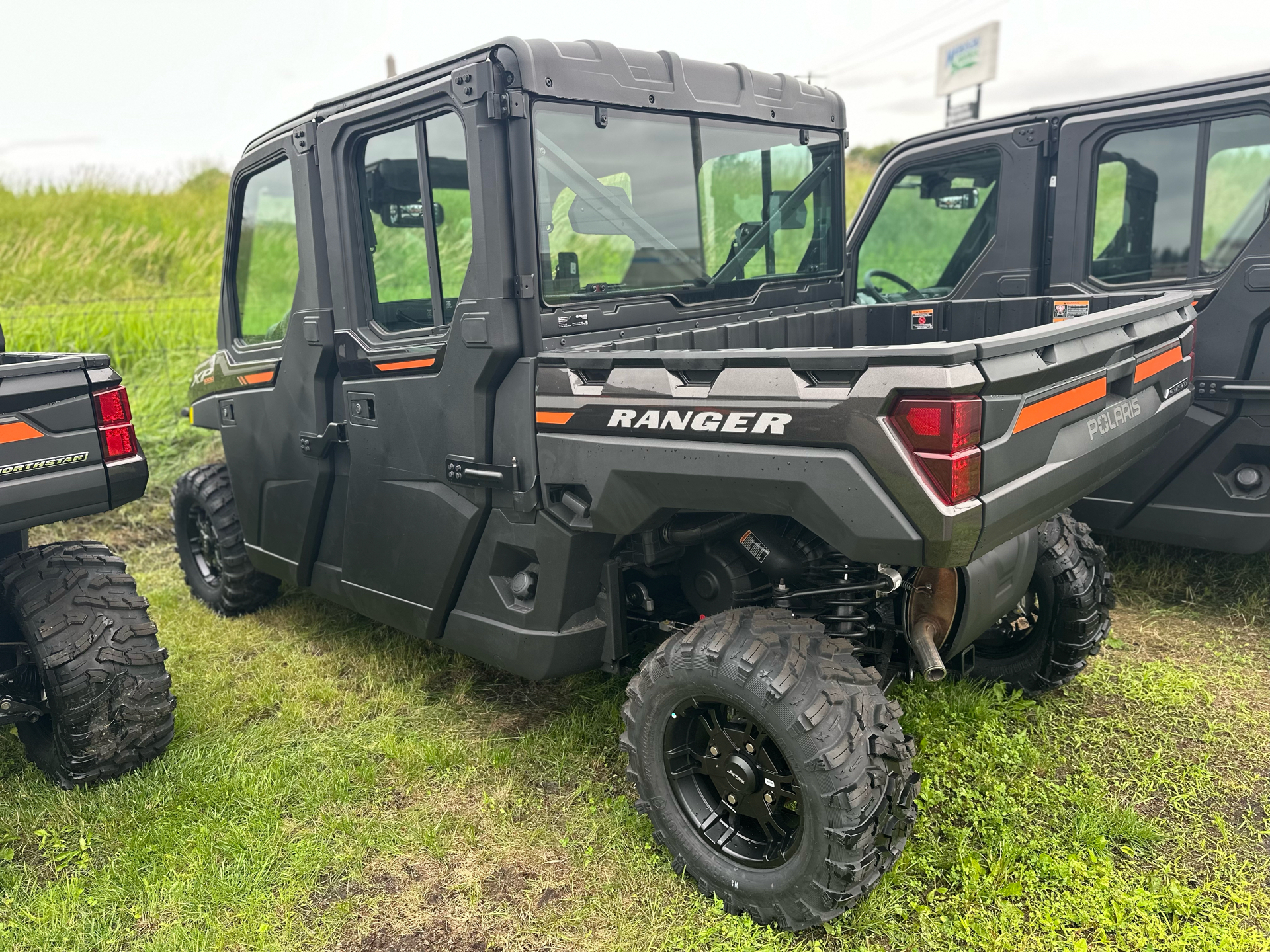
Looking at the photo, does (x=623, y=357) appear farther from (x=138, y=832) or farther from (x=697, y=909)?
(x=138, y=832)

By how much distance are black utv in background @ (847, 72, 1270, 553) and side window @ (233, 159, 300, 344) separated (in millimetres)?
2484

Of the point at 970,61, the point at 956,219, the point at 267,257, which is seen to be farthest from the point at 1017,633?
the point at 970,61

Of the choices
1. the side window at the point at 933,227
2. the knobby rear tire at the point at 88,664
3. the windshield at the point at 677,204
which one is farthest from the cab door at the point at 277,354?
the side window at the point at 933,227

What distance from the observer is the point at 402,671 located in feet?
13.7

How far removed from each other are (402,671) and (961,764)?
7.66 ft

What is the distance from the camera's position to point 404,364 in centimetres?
337

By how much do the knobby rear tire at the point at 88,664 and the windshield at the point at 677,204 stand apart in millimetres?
1882

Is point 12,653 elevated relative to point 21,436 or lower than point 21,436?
lower

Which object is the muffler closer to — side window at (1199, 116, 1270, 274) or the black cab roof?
the black cab roof

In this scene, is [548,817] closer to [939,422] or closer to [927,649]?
[927,649]

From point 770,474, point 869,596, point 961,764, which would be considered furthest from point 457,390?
point 961,764

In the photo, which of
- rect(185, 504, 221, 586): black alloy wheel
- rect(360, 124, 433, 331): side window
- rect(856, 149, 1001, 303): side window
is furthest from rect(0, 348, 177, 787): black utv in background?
rect(856, 149, 1001, 303): side window

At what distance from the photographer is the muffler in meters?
2.81

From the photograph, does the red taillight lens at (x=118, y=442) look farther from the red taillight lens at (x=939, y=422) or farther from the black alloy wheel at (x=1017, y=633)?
the black alloy wheel at (x=1017, y=633)
